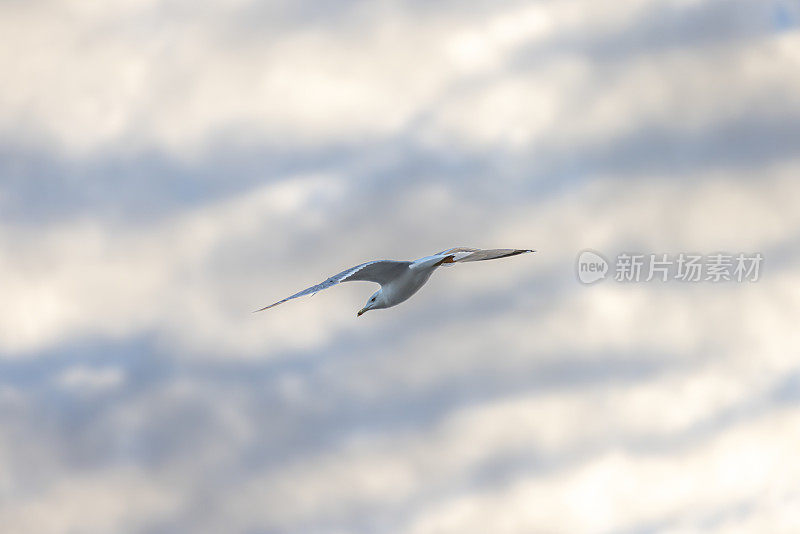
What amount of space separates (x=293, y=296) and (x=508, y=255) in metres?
9.70

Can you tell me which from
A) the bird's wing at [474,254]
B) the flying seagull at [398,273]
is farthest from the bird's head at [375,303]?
the bird's wing at [474,254]

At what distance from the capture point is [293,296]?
37438mm

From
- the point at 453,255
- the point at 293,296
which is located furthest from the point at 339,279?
the point at 453,255

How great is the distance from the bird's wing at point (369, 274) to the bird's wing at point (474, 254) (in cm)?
254

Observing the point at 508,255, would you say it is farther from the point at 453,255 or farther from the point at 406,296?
the point at 406,296

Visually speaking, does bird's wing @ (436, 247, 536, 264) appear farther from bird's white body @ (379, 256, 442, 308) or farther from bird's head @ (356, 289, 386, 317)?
bird's head @ (356, 289, 386, 317)

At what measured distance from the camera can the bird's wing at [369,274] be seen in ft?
125

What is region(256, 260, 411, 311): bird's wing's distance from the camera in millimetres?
38219

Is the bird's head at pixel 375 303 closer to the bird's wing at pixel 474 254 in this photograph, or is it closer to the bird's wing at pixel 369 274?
the bird's wing at pixel 369 274

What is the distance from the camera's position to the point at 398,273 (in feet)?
142

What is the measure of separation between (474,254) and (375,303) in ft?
25.7

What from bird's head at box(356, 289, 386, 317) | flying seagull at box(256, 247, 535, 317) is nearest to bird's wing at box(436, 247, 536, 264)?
flying seagull at box(256, 247, 535, 317)

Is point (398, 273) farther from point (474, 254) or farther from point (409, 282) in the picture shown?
point (474, 254)

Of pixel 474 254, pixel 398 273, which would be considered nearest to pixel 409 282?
pixel 398 273
